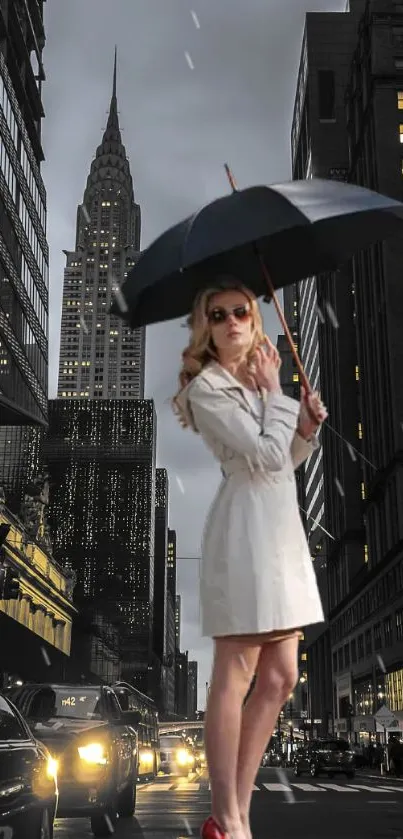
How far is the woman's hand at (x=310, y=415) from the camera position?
3262 mm

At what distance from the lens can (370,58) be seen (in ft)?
292

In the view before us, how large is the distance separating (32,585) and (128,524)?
10645 centimetres

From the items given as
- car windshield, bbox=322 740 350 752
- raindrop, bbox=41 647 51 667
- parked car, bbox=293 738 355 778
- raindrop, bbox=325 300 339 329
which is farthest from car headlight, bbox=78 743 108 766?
raindrop, bbox=325 300 339 329

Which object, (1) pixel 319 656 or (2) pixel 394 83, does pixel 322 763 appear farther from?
(1) pixel 319 656

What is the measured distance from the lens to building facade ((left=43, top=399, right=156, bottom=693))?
17012cm

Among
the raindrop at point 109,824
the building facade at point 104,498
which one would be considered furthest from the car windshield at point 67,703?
the building facade at point 104,498

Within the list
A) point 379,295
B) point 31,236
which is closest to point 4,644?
point 31,236

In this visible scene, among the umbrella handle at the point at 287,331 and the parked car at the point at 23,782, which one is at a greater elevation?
the umbrella handle at the point at 287,331

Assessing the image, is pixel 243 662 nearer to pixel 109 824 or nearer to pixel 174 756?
pixel 109 824

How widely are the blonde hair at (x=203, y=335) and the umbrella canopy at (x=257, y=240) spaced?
0.39 ft

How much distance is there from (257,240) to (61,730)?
276 inches

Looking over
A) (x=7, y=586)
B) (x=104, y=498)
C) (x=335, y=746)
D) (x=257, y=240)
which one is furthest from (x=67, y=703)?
(x=104, y=498)

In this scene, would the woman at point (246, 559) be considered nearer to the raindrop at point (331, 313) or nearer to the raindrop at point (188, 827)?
the raindrop at point (188, 827)

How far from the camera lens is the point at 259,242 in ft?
12.1
